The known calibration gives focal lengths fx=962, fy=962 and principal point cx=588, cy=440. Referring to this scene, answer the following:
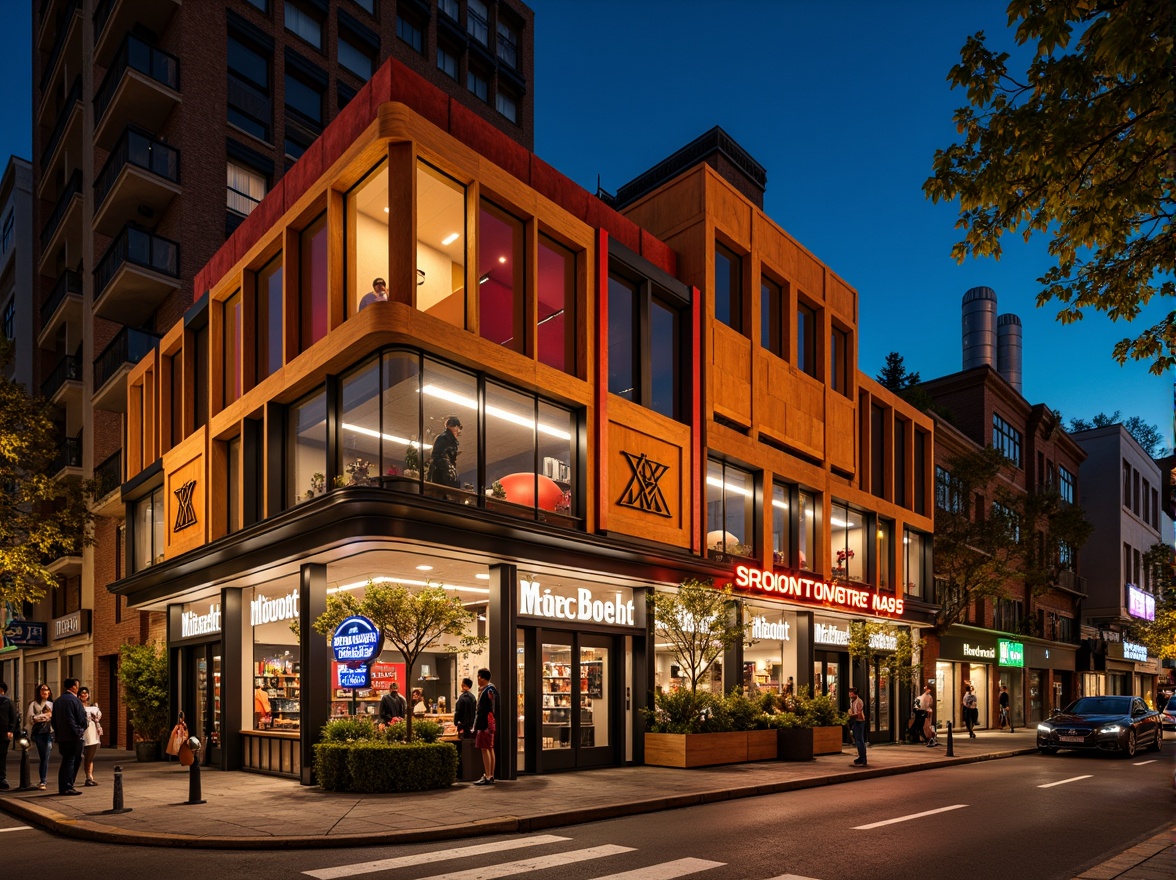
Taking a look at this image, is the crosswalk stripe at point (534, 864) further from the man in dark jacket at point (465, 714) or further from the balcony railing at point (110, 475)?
the balcony railing at point (110, 475)

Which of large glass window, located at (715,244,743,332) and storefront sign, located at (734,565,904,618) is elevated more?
large glass window, located at (715,244,743,332)

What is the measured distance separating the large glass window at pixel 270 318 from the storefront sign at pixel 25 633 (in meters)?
22.0

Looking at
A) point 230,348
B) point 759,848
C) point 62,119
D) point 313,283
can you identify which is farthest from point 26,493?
point 759,848

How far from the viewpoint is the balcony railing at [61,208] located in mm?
38597

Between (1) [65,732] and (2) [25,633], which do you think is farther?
(2) [25,633]

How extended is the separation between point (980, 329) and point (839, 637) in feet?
111

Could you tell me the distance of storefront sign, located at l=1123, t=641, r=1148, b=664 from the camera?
6359 cm

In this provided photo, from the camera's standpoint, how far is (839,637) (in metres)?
29.5

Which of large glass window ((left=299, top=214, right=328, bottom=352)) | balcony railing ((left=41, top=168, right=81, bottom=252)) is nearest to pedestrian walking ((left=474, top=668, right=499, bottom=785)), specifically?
large glass window ((left=299, top=214, right=328, bottom=352))

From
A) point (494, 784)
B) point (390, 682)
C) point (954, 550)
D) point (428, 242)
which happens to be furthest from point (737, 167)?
point (494, 784)

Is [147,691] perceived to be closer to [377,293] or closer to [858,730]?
[377,293]

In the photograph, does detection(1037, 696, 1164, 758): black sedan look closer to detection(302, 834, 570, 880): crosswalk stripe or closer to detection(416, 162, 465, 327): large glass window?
detection(302, 834, 570, 880): crosswalk stripe

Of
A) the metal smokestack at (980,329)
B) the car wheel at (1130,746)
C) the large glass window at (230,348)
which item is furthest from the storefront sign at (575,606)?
Answer: the metal smokestack at (980,329)

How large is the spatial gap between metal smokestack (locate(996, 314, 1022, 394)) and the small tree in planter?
51.8 m
